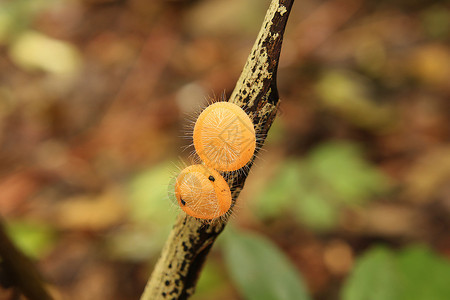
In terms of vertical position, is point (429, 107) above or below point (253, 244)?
below

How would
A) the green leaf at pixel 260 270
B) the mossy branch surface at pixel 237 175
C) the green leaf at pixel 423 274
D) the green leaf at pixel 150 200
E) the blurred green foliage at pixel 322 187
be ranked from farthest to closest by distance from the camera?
the green leaf at pixel 150 200 < the blurred green foliage at pixel 322 187 < the green leaf at pixel 423 274 < the green leaf at pixel 260 270 < the mossy branch surface at pixel 237 175

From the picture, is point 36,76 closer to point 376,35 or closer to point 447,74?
point 376,35

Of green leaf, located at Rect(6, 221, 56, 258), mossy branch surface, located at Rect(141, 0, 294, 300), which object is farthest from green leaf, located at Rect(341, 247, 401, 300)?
green leaf, located at Rect(6, 221, 56, 258)

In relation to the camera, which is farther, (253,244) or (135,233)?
(135,233)

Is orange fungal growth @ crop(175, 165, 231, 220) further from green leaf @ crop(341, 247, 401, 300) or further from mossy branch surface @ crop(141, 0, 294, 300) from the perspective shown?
green leaf @ crop(341, 247, 401, 300)

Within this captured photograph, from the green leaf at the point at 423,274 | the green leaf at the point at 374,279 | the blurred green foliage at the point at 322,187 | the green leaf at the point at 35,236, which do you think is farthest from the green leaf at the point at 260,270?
the green leaf at the point at 35,236

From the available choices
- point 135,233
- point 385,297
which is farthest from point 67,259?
point 385,297

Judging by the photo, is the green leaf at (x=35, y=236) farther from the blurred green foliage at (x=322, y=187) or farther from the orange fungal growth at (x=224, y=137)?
the orange fungal growth at (x=224, y=137)
